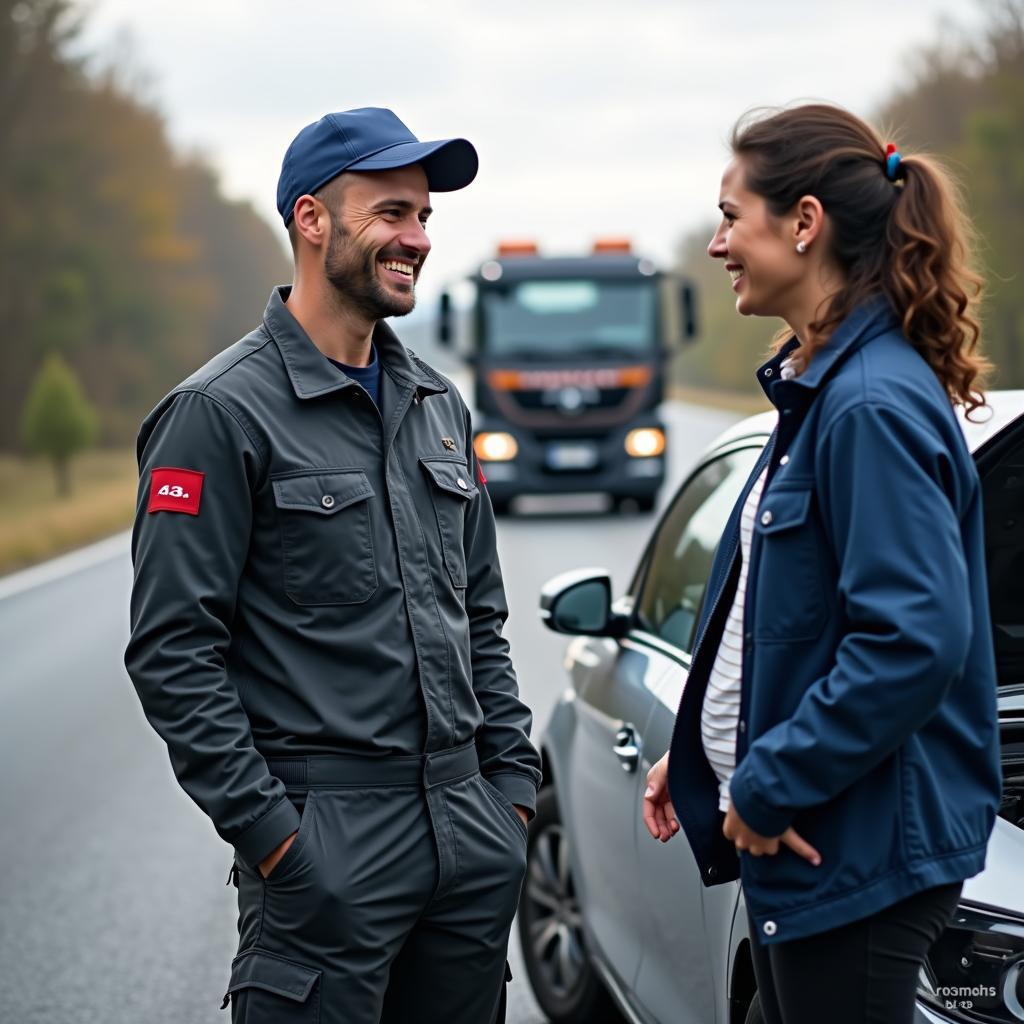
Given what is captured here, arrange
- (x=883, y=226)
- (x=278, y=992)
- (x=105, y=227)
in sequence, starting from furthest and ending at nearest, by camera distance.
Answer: (x=105, y=227) < (x=278, y=992) < (x=883, y=226)

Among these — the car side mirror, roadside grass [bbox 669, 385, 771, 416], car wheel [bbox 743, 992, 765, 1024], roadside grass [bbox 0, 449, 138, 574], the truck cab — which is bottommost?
roadside grass [bbox 669, 385, 771, 416]

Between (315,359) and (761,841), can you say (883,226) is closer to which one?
(761,841)

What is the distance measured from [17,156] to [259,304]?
47749 mm

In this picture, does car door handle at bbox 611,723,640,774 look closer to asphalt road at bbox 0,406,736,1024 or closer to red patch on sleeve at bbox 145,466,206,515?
asphalt road at bbox 0,406,736,1024

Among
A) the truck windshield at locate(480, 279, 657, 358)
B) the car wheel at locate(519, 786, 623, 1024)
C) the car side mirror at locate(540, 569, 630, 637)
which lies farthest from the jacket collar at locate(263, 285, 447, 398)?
the truck windshield at locate(480, 279, 657, 358)

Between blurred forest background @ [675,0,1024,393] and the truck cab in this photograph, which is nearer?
the truck cab

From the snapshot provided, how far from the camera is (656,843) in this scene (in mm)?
3406

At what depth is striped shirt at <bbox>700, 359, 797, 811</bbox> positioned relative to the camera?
7.86ft

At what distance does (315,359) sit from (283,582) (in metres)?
0.39

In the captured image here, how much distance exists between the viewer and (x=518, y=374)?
61.9 ft

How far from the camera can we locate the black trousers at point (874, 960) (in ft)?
7.13

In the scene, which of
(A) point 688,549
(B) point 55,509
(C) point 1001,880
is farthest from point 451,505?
(B) point 55,509

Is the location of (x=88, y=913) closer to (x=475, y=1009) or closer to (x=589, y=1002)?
(x=589, y=1002)

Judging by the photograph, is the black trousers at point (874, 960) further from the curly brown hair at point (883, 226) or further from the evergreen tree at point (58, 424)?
the evergreen tree at point (58, 424)
